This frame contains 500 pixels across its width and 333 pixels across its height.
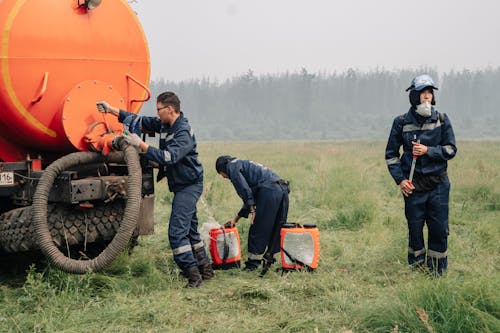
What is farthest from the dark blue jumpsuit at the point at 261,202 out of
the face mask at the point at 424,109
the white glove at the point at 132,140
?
the face mask at the point at 424,109

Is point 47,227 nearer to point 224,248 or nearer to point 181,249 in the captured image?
point 181,249

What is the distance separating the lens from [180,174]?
5113 millimetres

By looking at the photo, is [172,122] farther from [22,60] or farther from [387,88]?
[387,88]

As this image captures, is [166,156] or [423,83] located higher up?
[423,83]

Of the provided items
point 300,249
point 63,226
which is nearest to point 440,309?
point 300,249

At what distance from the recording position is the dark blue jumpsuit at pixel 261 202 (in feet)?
18.9

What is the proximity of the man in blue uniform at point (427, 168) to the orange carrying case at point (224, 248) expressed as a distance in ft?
5.83

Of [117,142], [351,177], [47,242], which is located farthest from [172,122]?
[351,177]

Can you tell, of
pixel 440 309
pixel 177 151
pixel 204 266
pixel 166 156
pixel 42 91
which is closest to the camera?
pixel 440 309

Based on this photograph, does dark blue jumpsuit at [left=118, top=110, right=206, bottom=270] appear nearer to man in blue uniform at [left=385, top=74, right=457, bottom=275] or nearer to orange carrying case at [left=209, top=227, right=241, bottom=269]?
orange carrying case at [left=209, top=227, right=241, bottom=269]

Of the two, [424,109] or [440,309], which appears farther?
[424,109]

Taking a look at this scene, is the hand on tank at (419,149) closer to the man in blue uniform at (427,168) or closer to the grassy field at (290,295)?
the man in blue uniform at (427,168)

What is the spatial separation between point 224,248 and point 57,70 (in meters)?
2.42

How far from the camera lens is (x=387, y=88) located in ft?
332
